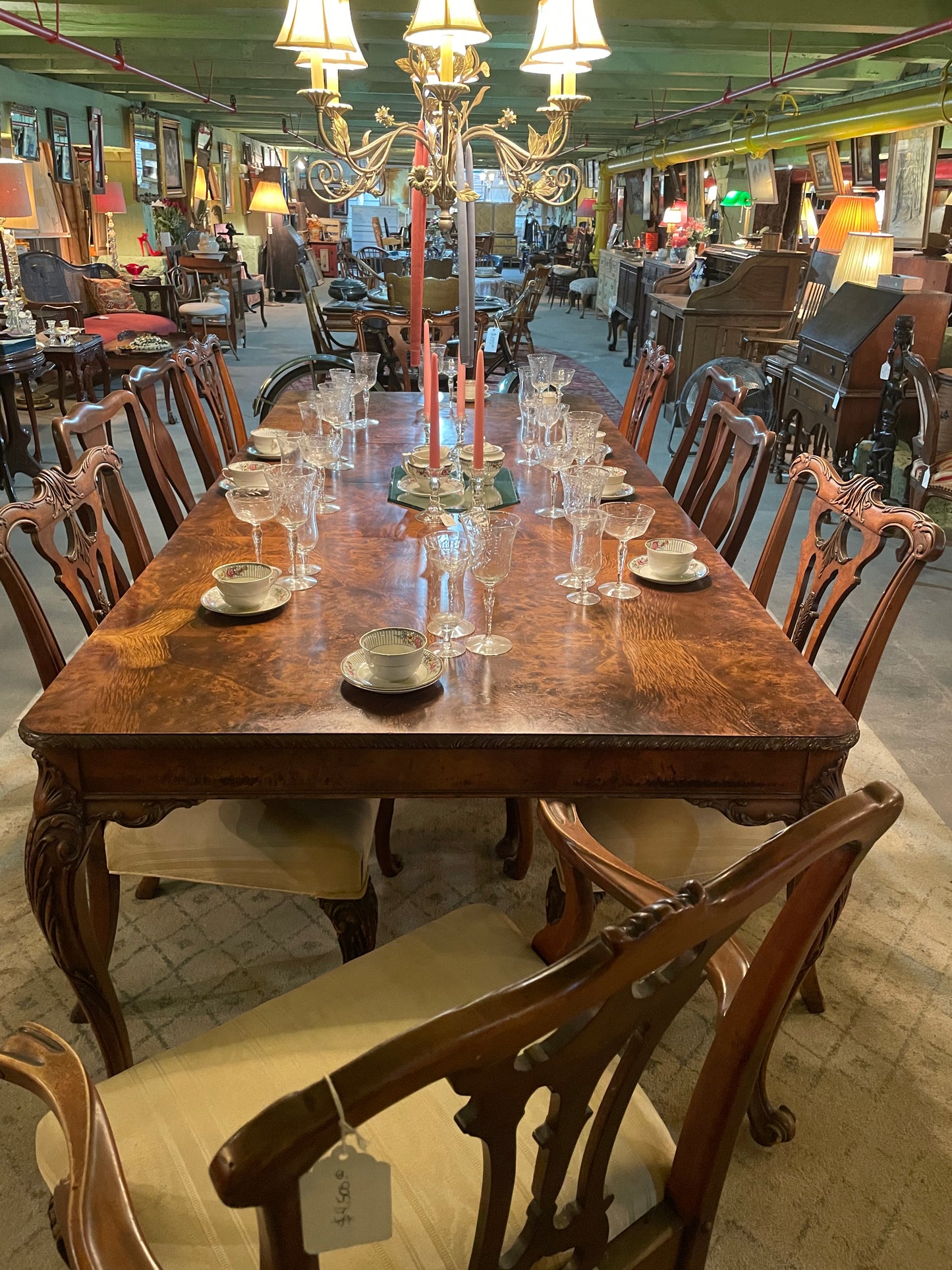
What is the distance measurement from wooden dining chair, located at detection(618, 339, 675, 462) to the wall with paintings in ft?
24.1

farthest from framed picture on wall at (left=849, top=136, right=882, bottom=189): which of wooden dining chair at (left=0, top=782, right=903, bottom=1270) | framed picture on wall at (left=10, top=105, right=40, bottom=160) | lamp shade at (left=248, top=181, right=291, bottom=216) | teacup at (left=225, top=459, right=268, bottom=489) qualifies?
wooden dining chair at (left=0, top=782, right=903, bottom=1270)

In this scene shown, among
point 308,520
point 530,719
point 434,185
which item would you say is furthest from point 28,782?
point 434,185

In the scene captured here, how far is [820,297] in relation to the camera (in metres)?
6.00

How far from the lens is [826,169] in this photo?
27.7 feet

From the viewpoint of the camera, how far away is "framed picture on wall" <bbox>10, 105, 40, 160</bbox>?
8125mm

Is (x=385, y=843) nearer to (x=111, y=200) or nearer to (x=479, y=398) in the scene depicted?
(x=479, y=398)

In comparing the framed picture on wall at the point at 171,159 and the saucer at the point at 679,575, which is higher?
the framed picture on wall at the point at 171,159

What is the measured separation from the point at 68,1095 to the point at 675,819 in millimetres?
1013

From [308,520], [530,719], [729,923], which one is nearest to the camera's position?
[729,923]

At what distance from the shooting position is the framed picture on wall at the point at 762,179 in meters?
9.34

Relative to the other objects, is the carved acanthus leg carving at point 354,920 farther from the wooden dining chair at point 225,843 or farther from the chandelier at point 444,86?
the chandelier at point 444,86

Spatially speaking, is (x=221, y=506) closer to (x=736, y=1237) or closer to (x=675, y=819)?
(x=675, y=819)

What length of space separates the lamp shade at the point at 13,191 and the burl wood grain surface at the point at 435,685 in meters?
4.50

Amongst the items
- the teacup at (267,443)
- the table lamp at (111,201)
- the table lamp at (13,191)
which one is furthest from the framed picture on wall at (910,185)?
the table lamp at (111,201)
